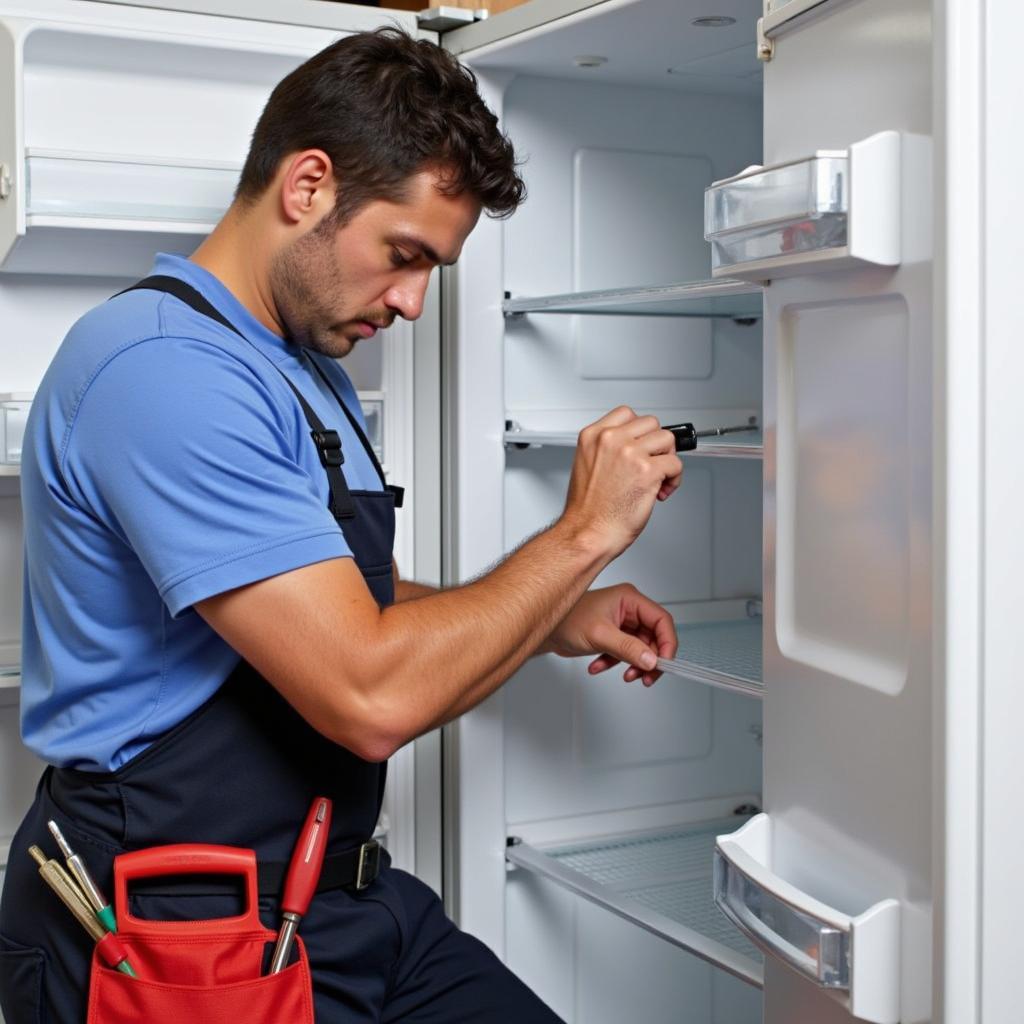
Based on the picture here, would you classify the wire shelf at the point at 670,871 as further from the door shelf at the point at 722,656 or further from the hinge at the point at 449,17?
the hinge at the point at 449,17

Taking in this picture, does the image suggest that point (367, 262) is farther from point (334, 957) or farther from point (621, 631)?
point (334, 957)

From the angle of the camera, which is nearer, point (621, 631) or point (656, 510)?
point (621, 631)

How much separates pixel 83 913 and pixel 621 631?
78 centimetres

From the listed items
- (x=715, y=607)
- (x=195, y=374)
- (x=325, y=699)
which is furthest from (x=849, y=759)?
(x=715, y=607)

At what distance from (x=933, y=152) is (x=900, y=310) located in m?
0.14

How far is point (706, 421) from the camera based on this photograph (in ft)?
7.57

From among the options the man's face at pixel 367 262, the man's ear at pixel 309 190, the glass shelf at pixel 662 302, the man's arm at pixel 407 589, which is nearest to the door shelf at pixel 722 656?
the man's arm at pixel 407 589

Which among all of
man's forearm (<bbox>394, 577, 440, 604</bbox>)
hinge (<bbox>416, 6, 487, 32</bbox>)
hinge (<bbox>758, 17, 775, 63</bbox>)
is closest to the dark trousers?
man's forearm (<bbox>394, 577, 440, 604</bbox>)

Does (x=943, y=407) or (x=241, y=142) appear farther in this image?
(x=241, y=142)

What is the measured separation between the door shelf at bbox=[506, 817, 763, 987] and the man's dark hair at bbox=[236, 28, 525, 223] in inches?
37.5

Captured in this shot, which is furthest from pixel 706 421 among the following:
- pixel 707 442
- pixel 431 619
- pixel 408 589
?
pixel 431 619

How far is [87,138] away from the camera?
1.95 metres

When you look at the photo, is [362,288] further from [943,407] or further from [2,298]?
[943,407]

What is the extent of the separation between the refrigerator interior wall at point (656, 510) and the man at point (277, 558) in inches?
19.8
